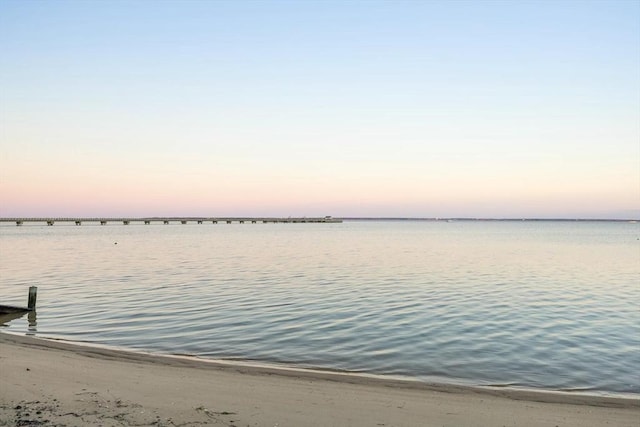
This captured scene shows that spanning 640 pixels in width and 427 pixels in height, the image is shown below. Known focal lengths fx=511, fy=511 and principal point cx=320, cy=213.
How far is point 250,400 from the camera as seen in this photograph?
1017cm

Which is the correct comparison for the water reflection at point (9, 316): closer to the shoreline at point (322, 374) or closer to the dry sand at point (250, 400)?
the shoreline at point (322, 374)

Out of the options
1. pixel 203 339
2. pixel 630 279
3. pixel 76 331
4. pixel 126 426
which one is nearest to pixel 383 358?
pixel 203 339

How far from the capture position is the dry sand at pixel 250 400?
902 cm

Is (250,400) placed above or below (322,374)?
above

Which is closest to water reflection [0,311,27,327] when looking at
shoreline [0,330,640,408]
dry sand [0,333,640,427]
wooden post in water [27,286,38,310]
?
wooden post in water [27,286,38,310]

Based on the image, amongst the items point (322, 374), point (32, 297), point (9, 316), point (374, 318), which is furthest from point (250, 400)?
point (32, 297)

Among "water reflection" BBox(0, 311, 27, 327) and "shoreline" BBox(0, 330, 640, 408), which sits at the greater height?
"shoreline" BBox(0, 330, 640, 408)

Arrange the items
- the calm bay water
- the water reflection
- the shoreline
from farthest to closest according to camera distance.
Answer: the water reflection < the calm bay water < the shoreline

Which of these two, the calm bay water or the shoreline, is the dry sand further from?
the calm bay water

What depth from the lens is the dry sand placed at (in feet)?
29.6

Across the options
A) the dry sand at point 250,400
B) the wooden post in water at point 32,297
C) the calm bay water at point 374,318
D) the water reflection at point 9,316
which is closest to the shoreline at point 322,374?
the dry sand at point 250,400

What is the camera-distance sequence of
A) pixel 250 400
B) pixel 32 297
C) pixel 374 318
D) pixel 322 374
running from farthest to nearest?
pixel 32 297 → pixel 374 318 → pixel 322 374 → pixel 250 400

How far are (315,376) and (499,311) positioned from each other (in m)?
13.3

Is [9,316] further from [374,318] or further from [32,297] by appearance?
[374,318]
